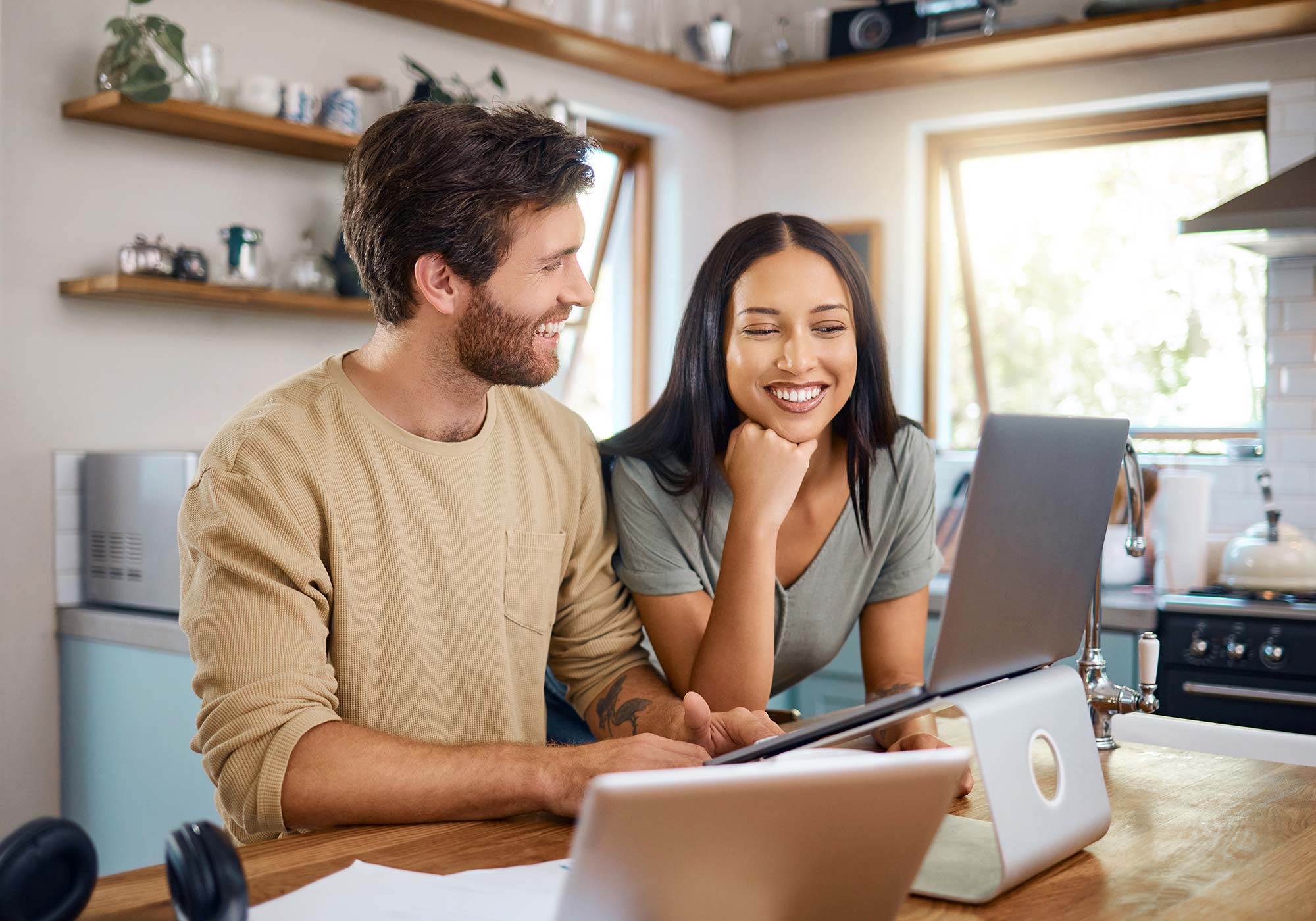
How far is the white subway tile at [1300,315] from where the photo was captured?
3672 mm

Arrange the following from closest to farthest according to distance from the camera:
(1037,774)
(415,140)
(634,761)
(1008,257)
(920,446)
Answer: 1. (634,761)
2. (1037,774)
3. (415,140)
4. (920,446)
5. (1008,257)

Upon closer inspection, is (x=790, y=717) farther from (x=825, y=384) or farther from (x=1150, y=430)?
(x=1150, y=430)

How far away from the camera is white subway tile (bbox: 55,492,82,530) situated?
9.55ft

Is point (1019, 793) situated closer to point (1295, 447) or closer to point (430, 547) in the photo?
point (430, 547)

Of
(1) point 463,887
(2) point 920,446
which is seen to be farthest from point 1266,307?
(1) point 463,887

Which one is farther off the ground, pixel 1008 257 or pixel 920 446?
pixel 1008 257

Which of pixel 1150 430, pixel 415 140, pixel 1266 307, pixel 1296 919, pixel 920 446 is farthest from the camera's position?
pixel 1150 430

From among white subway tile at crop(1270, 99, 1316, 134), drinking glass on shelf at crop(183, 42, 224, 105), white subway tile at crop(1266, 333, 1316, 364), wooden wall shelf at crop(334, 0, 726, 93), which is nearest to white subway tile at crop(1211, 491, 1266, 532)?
white subway tile at crop(1266, 333, 1316, 364)

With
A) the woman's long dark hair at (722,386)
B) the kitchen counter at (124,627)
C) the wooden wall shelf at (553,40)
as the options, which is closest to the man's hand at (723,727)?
the woman's long dark hair at (722,386)

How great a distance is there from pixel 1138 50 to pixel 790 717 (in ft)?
9.89

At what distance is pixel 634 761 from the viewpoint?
1.26 m

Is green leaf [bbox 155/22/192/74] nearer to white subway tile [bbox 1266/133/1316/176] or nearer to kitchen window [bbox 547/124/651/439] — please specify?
kitchen window [bbox 547/124/651/439]

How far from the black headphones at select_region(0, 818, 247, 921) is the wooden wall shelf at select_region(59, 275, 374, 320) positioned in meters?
2.17

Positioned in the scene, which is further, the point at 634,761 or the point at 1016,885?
the point at 634,761
